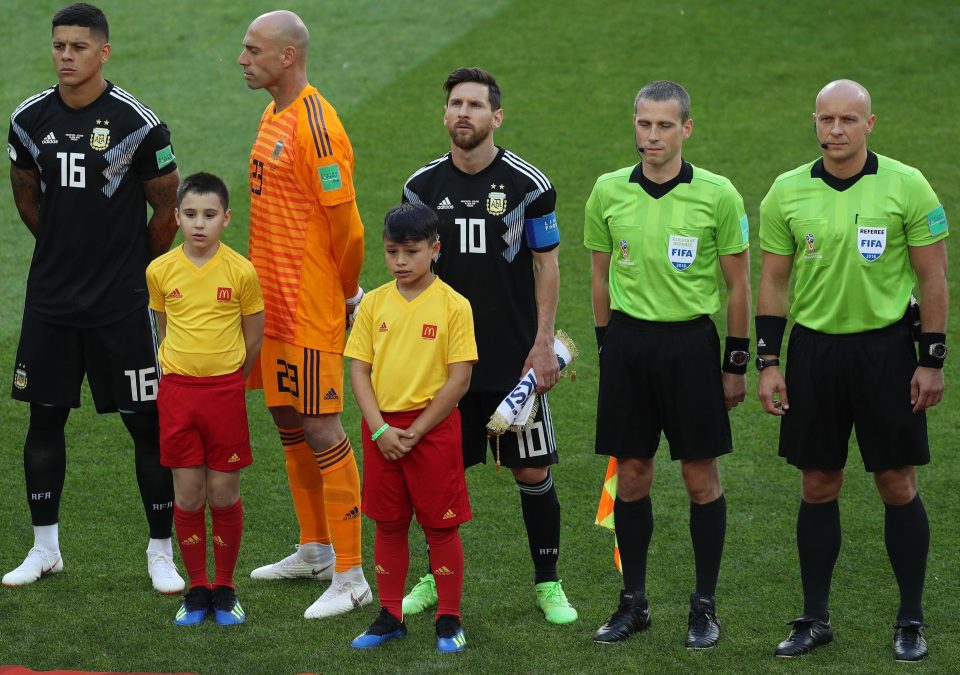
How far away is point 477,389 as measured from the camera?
5.20 meters

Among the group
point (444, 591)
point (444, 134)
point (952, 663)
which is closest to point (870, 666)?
point (952, 663)

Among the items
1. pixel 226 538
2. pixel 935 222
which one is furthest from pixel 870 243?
pixel 226 538

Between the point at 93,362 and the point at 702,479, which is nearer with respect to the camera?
the point at 702,479

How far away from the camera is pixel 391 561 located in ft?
16.5

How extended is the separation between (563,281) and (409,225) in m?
4.52

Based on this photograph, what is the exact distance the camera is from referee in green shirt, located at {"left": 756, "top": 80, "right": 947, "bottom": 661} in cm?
469

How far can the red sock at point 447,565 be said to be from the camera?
197 inches

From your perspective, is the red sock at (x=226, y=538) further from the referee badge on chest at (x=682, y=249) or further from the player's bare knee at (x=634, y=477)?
the referee badge on chest at (x=682, y=249)

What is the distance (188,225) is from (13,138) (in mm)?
1017

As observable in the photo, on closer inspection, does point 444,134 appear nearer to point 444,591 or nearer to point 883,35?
point 883,35

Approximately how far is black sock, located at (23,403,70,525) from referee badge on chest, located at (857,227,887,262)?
10.3ft

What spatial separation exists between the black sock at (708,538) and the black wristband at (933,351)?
2.80 feet

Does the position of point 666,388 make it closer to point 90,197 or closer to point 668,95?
point 668,95

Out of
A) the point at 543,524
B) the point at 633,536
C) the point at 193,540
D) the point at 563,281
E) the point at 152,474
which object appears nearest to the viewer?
the point at 633,536
